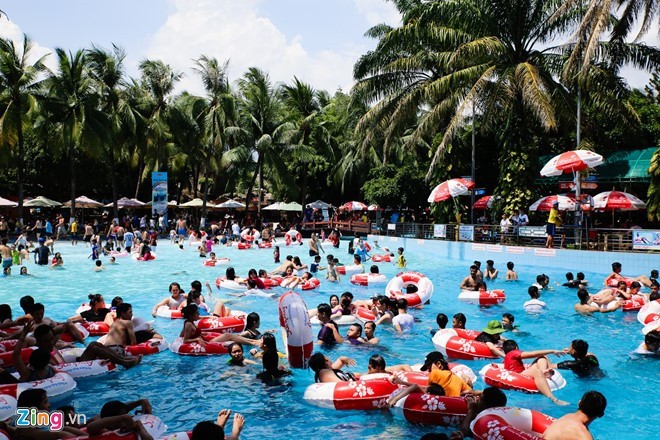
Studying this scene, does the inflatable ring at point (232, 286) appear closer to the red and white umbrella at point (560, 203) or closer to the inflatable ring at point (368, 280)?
the inflatable ring at point (368, 280)

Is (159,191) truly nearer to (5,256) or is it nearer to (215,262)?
(215,262)

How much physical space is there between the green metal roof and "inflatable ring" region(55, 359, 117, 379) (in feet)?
75.3

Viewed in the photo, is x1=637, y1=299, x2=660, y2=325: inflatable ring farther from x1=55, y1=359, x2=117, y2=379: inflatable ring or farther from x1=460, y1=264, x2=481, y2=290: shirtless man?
x1=55, y1=359, x2=117, y2=379: inflatable ring

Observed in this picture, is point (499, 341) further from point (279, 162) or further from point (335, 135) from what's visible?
point (335, 135)

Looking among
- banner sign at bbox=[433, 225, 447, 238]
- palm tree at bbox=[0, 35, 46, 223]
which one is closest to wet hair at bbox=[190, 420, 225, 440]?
banner sign at bbox=[433, 225, 447, 238]

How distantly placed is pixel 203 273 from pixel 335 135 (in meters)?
26.9

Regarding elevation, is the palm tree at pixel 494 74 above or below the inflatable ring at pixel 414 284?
above

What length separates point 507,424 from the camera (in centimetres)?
618

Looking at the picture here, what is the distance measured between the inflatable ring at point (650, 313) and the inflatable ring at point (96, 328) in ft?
36.0

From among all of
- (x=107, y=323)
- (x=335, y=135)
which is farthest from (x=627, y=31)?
(x=335, y=135)

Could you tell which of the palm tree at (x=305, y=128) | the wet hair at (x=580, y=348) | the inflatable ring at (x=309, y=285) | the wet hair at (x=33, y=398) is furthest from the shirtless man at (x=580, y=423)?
the palm tree at (x=305, y=128)

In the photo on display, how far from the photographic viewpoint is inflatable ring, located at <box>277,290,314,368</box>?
8672mm

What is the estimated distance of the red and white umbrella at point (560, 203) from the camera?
71.7 feet

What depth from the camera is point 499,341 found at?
10.3 m
